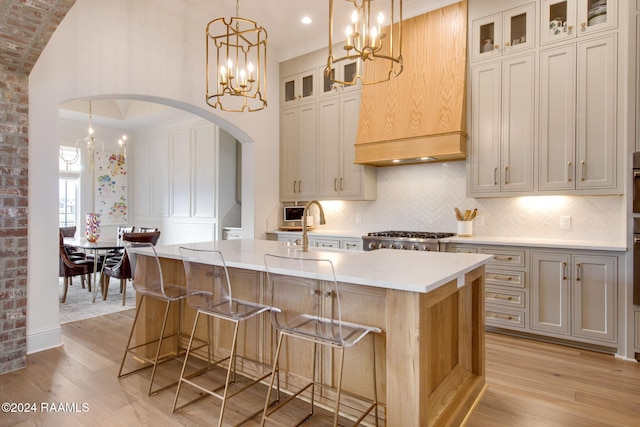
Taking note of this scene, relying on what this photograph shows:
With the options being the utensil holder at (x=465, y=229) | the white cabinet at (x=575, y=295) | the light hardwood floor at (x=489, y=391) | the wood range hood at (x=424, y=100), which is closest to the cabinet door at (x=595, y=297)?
the white cabinet at (x=575, y=295)

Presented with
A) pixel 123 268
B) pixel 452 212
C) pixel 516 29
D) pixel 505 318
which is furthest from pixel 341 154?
pixel 123 268

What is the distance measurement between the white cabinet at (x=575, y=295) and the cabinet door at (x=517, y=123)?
0.79m

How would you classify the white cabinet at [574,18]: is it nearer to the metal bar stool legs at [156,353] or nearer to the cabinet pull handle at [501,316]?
the cabinet pull handle at [501,316]

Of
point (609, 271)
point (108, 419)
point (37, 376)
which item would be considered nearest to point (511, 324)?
point (609, 271)

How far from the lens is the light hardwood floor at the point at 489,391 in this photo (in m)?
2.21

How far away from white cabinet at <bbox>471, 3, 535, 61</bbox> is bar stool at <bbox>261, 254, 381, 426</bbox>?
310cm

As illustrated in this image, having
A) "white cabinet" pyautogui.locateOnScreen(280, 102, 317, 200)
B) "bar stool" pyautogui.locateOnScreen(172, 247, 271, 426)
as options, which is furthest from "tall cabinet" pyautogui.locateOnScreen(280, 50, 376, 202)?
"bar stool" pyautogui.locateOnScreen(172, 247, 271, 426)

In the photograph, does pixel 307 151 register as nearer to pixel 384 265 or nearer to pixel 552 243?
pixel 552 243

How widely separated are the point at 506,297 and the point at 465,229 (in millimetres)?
845

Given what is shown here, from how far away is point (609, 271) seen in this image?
311 cm

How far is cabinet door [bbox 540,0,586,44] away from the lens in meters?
3.44

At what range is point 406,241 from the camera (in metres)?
4.00

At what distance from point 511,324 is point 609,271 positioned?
947 mm

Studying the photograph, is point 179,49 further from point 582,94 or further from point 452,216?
point 582,94
